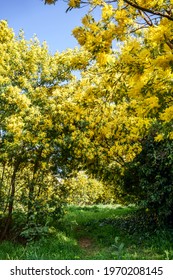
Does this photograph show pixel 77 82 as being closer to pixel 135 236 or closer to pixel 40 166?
pixel 40 166

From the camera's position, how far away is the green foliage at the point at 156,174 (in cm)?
905

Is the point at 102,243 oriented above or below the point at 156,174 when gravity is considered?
below

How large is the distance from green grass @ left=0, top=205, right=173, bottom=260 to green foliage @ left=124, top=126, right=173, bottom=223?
58cm

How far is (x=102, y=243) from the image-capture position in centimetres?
912

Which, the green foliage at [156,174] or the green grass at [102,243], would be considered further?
the green foliage at [156,174]

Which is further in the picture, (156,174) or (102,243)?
(156,174)

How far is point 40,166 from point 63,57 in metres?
3.51

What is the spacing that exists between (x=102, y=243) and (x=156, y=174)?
94.2 inches

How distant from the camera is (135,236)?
9.32 m

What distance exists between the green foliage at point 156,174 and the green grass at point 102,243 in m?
0.58

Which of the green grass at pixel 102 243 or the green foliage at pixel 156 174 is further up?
the green foliage at pixel 156 174

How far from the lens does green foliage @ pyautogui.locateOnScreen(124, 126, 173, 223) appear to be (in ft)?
29.7
